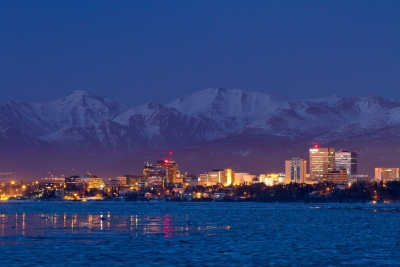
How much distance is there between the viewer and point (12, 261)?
4888 cm

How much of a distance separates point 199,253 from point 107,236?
17.1 meters

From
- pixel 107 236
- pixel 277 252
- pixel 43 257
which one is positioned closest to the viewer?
pixel 43 257

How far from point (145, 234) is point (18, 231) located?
12014 mm

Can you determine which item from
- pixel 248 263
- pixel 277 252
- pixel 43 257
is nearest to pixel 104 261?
pixel 43 257

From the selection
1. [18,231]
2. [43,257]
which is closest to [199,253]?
[43,257]

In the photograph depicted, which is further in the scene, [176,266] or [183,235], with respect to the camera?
[183,235]

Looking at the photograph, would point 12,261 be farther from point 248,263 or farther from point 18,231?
point 18,231

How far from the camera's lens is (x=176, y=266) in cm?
4725

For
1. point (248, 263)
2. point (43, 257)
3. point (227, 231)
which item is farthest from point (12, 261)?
point (227, 231)

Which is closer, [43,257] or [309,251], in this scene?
[43,257]

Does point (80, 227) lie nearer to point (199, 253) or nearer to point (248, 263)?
point (199, 253)

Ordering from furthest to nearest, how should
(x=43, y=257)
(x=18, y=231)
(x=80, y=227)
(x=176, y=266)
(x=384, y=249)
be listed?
(x=80, y=227), (x=18, y=231), (x=384, y=249), (x=43, y=257), (x=176, y=266)

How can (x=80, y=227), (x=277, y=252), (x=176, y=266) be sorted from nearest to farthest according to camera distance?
(x=176, y=266)
(x=277, y=252)
(x=80, y=227)

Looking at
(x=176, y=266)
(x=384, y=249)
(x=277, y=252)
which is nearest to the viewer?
(x=176, y=266)
